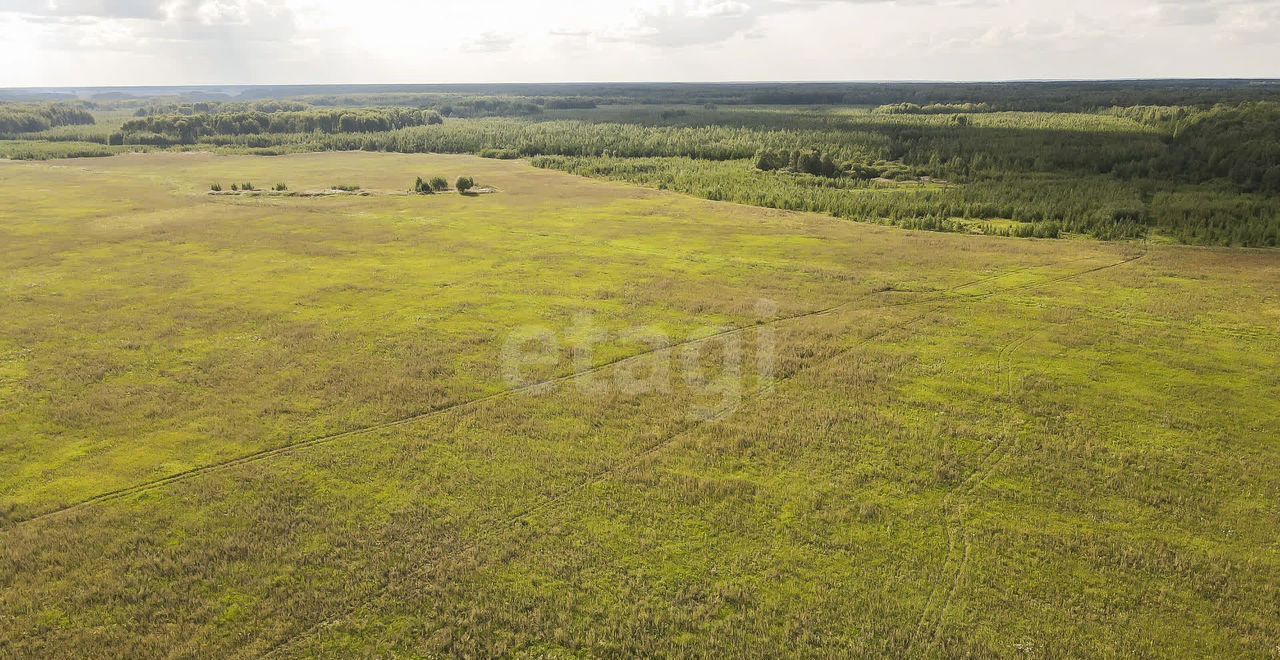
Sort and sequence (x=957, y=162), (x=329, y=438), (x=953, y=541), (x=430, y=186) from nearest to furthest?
(x=953, y=541) < (x=329, y=438) < (x=430, y=186) < (x=957, y=162)

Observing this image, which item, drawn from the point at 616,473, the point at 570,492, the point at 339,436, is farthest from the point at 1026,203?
the point at 339,436

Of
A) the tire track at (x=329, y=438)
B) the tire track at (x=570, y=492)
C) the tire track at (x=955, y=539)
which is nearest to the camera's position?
the tire track at (x=570, y=492)

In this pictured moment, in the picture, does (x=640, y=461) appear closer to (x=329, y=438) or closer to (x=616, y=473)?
(x=616, y=473)

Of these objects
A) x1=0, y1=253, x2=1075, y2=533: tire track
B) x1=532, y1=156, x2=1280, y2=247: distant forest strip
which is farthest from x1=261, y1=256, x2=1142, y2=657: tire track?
x1=532, y1=156, x2=1280, y2=247: distant forest strip

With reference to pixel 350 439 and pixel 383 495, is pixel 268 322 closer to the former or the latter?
pixel 350 439

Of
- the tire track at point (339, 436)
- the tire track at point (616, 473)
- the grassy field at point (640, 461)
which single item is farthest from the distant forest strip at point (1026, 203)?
the tire track at point (339, 436)

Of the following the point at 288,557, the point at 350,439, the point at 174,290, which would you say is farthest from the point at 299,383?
the point at 174,290

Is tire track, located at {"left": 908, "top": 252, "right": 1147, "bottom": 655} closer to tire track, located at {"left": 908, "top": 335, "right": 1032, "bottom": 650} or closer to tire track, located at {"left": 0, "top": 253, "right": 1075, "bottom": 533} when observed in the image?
tire track, located at {"left": 908, "top": 335, "right": 1032, "bottom": 650}

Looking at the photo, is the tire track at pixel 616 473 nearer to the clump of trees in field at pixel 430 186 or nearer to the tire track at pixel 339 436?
the tire track at pixel 339 436

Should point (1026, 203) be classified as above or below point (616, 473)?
above
